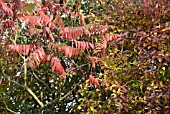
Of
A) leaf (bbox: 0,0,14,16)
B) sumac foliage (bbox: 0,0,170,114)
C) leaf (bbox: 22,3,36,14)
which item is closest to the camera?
leaf (bbox: 0,0,14,16)

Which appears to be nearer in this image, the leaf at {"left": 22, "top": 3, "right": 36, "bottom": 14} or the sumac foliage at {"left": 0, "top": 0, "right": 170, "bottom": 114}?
the sumac foliage at {"left": 0, "top": 0, "right": 170, "bottom": 114}

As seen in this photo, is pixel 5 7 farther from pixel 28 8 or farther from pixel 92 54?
pixel 92 54

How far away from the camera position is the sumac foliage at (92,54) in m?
3.68

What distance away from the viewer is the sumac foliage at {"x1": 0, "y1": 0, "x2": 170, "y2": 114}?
145 inches

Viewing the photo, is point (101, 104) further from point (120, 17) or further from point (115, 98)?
point (120, 17)

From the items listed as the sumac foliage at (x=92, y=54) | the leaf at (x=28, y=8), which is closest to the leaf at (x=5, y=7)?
the sumac foliage at (x=92, y=54)

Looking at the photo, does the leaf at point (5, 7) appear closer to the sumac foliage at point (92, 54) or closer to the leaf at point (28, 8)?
the sumac foliage at point (92, 54)

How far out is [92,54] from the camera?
4.23 m

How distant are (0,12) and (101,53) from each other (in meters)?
1.33

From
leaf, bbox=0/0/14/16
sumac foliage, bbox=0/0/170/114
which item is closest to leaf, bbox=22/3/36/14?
sumac foliage, bbox=0/0/170/114

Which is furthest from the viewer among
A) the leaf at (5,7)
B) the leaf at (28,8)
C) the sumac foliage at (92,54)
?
the leaf at (28,8)

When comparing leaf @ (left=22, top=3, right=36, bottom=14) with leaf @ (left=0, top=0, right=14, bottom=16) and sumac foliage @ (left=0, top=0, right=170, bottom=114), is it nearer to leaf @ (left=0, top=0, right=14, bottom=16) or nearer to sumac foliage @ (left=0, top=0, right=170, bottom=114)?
sumac foliage @ (left=0, top=0, right=170, bottom=114)

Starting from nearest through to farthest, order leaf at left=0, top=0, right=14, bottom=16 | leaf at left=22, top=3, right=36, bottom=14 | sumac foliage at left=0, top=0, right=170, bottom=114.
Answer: leaf at left=0, top=0, right=14, bottom=16 → sumac foliage at left=0, top=0, right=170, bottom=114 → leaf at left=22, top=3, right=36, bottom=14

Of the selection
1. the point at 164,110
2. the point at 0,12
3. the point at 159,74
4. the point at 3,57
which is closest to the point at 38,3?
the point at 0,12
